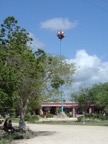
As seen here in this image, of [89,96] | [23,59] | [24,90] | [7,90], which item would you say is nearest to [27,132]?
[24,90]

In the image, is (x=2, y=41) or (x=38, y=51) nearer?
(x=2, y=41)

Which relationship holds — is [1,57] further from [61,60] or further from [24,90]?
[61,60]

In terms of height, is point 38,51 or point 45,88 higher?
point 38,51

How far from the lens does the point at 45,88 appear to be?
3366 cm

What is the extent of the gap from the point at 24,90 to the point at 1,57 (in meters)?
7.27

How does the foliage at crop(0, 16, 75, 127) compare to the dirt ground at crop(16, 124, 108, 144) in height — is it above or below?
above

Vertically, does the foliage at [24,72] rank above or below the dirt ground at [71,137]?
above

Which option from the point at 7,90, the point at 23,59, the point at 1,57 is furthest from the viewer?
the point at 23,59

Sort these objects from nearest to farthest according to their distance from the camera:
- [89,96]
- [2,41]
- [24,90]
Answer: [2,41] → [24,90] → [89,96]

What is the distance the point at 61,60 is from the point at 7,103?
11.1 meters

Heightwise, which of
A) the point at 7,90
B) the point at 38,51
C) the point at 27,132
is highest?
the point at 38,51

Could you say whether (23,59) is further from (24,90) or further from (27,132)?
(27,132)

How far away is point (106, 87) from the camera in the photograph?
306ft

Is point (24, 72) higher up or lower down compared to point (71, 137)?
higher up
